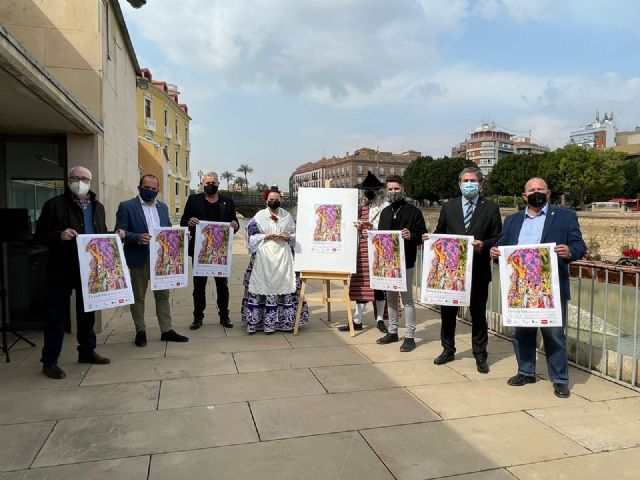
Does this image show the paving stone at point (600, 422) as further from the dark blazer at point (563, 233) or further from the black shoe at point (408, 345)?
the black shoe at point (408, 345)

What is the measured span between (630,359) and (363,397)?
8.03 feet

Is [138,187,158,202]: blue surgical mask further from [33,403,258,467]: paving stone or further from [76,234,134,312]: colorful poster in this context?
[33,403,258,467]: paving stone

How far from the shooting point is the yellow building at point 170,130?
37.0 m

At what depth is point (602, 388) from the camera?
3.89m

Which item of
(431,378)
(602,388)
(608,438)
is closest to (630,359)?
(602,388)

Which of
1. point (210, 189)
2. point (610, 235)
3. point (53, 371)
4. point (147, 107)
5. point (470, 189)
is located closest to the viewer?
point (53, 371)

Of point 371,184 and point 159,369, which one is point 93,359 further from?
point 371,184

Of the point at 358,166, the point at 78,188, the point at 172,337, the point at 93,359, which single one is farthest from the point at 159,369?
the point at 358,166

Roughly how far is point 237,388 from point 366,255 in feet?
8.85

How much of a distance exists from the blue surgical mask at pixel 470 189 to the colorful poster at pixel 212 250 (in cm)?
294

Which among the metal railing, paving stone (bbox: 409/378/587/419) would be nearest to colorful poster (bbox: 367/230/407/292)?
paving stone (bbox: 409/378/587/419)

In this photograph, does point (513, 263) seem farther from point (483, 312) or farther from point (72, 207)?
point (72, 207)

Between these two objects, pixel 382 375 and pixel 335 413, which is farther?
pixel 382 375

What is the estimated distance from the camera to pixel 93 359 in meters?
4.41
